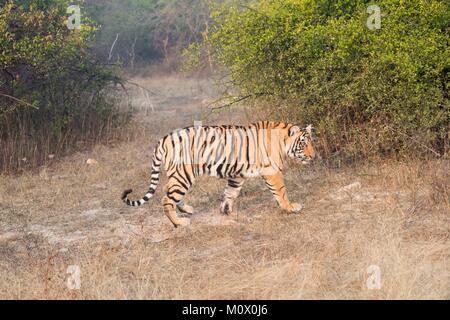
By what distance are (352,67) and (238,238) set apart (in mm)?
3237

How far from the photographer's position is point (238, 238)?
7715mm

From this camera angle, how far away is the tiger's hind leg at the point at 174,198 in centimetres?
823

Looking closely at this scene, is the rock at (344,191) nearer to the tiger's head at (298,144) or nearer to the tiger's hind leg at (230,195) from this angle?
the tiger's head at (298,144)

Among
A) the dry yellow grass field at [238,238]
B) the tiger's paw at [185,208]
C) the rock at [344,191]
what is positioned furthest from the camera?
the rock at [344,191]

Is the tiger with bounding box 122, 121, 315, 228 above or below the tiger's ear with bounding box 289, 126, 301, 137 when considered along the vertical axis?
below

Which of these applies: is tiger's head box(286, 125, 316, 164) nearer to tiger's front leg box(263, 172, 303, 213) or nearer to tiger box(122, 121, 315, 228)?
tiger box(122, 121, 315, 228)

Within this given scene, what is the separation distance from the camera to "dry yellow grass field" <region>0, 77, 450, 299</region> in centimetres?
606

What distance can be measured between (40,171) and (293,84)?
422 centimetres

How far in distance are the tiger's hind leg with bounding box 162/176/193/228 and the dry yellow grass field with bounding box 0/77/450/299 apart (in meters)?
0.15

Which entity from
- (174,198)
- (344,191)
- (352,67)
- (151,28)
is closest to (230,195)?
(174,198)


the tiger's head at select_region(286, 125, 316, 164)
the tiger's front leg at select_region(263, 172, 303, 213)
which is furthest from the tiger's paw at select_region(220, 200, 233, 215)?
the tiger's head at select_region(286, 125, 316, 164)

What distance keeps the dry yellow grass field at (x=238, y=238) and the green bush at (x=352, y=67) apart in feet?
1.64

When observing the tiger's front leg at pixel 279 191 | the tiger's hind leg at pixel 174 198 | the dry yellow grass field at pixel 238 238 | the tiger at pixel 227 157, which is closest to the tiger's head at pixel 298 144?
the tiger at pixel 227 157
